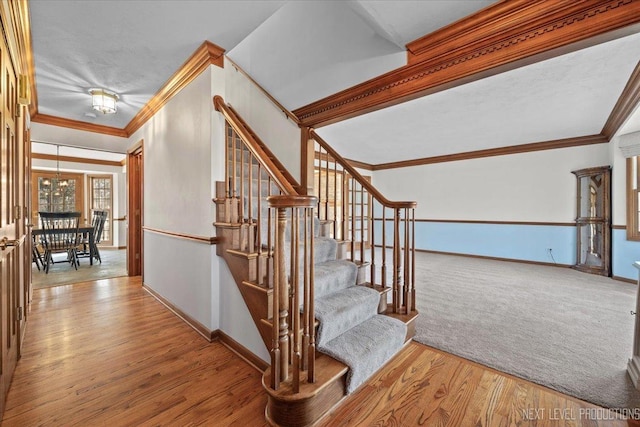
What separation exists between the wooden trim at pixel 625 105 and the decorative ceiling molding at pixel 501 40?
183 centimetres

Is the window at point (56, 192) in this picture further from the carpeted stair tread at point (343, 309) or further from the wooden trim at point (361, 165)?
the carpeted stair tread at point (343, 309)

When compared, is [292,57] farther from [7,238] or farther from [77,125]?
[77,125]

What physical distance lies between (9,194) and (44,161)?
22.5 feet

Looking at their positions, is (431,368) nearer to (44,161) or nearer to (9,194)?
(9,194)

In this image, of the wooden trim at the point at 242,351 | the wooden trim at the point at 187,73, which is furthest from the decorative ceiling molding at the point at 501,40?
the wooden trim at the point at 242,351

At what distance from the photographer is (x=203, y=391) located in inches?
63.4

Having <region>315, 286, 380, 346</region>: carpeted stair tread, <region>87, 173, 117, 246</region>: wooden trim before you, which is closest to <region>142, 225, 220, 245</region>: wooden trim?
<region>315, 286, 380, 346</region>: carpeted stair tread

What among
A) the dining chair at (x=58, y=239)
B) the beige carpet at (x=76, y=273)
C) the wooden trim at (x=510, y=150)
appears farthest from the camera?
the wooden trim at (x=510, y=150)

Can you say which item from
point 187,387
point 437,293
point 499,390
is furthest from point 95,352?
point 437,293

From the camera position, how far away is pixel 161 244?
10.2 ft

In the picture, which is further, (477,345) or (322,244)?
(322,244)

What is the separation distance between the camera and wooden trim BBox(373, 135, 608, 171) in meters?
4.63

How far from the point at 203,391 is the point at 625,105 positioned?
523 cm

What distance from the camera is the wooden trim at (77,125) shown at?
365 cm
